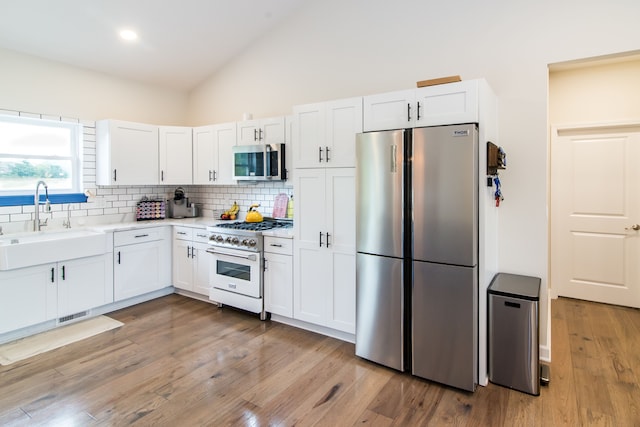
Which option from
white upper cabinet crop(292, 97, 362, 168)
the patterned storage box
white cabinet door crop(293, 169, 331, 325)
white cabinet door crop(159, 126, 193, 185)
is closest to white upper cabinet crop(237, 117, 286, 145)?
white upper cabinet crop(292, 97, 362, 168)

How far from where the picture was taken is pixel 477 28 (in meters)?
3.17

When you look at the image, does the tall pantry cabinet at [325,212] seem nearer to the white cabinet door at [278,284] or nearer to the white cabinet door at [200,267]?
the white cabinet door at [278,284]

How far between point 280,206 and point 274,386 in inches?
91.2

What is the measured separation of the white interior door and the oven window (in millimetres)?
3825

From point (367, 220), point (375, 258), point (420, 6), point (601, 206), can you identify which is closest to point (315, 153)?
point (367, 220)

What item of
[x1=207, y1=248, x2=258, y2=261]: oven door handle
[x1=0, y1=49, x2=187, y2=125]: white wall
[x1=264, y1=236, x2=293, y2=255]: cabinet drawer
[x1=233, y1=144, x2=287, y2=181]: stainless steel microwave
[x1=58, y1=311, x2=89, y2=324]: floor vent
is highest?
[x1=0, y1=49, x2=187, y2=125]: white wall

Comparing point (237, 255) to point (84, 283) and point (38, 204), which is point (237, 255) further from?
point (38, 204)

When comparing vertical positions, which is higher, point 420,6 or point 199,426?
point 420,6

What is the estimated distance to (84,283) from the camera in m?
3.87

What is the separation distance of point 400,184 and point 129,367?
261cm

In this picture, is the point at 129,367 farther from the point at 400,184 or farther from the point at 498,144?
the point at 498,144

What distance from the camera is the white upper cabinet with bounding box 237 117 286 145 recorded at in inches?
163

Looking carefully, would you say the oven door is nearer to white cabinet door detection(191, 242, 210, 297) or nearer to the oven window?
the oven window

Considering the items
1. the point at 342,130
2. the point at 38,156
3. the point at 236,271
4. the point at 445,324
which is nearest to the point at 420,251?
the point at 445,324
